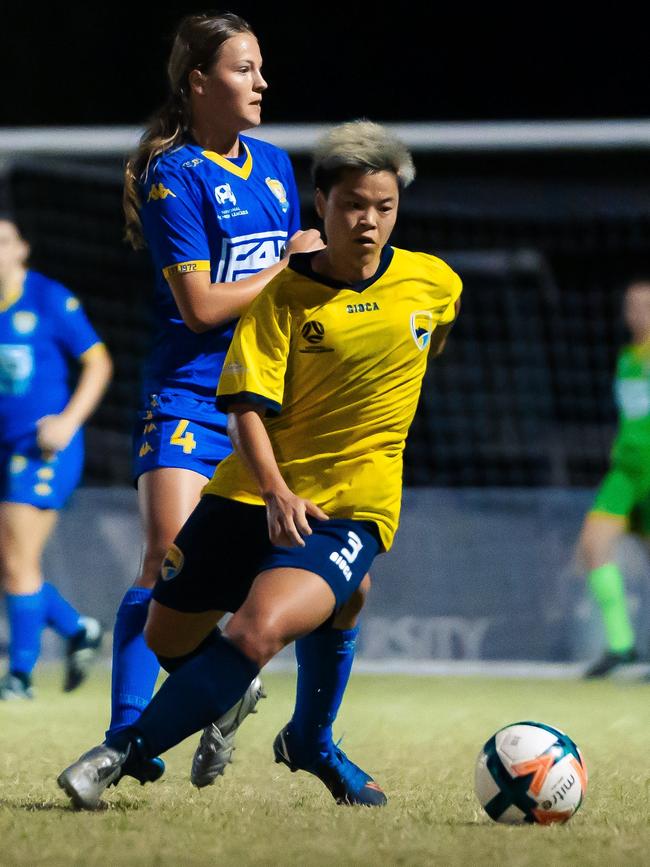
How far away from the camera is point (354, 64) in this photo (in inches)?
474

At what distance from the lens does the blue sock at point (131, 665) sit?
391 cm

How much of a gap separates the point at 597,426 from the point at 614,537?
2.09 m

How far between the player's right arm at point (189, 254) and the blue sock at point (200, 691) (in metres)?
0.91

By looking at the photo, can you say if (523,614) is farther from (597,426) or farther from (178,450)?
(178,450)

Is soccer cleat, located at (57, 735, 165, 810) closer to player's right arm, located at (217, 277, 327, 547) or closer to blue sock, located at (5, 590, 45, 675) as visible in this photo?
player's right arm, located at (217, 277, 327, 547)

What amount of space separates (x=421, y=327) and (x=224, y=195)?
29.0 inches

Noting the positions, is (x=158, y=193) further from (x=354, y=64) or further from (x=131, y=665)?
(x=354, y=64)

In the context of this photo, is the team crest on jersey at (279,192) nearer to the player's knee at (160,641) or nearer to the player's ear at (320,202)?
the player's ear at (320,202)

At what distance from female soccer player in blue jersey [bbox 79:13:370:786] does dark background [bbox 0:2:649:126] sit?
25.4ft

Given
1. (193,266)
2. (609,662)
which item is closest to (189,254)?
(193,266)

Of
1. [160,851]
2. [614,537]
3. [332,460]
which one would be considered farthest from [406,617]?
[160,851]

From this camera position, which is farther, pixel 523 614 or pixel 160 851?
pixel 523 614

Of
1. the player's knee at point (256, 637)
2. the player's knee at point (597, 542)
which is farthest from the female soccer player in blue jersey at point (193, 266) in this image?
the player's knee at point (597, 542)

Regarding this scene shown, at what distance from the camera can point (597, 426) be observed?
30.7 feet
